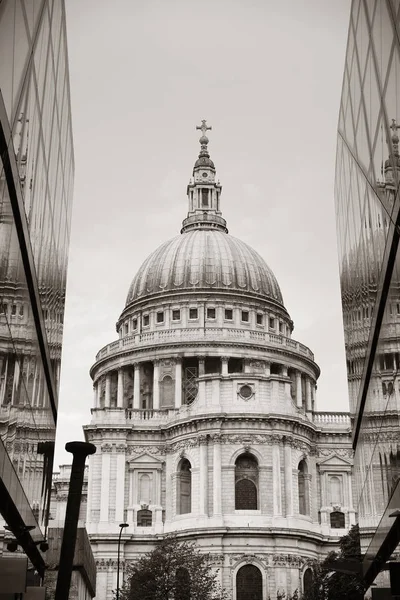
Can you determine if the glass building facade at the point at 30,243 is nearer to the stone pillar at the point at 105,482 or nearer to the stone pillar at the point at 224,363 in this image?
the stone pillar at the point at 105,482

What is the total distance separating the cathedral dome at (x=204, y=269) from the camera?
104188 mm

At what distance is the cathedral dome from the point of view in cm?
10419

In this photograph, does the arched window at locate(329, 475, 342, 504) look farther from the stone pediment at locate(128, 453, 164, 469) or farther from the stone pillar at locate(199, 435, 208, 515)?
the stone pediment at locate(128, 453, 164, 469)

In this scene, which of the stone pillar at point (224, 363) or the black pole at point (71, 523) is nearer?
the black pole at point (71, 523)

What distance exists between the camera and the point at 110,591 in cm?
7669

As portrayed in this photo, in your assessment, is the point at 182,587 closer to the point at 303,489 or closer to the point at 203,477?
the point at 203,477

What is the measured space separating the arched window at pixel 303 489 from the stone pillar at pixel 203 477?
853cm

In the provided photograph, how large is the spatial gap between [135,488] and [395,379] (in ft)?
201

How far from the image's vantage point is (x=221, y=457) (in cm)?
7838

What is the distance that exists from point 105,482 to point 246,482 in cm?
1216

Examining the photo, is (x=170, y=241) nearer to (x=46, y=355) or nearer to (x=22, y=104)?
(x=46, y=355)

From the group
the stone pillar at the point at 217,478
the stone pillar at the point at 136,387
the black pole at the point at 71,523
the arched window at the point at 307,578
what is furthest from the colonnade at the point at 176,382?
the black pole at the point at 71,523

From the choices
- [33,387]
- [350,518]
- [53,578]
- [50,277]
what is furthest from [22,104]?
[350,518]

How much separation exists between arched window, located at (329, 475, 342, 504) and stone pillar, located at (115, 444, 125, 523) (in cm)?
1842
